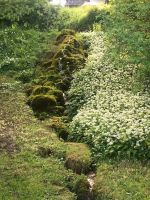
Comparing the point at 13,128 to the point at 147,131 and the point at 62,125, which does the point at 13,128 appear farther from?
the point at 147,131

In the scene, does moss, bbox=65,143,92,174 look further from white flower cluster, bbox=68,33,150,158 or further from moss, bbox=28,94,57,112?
moss, bbox=28,94,57,112

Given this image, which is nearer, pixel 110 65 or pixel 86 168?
pixel 86 168

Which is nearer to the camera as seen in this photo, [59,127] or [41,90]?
[59,127]

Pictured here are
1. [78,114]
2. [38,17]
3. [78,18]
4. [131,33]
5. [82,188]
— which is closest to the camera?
[82,188]

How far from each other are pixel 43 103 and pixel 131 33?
4.29 metres

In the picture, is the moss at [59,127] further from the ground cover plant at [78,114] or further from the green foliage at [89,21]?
the green foliage at [89,21]

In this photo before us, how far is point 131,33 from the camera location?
49.9 feet

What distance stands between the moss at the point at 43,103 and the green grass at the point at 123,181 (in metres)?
4.88

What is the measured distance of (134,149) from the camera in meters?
12.8

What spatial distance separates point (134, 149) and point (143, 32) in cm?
486

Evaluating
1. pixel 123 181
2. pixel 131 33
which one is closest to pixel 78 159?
pixel 123 181

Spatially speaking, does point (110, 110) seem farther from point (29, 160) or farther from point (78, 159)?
point (29, 160)

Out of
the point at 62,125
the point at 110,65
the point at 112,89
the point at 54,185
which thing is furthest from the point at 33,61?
the point at 54,185

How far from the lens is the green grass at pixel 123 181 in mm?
10953
